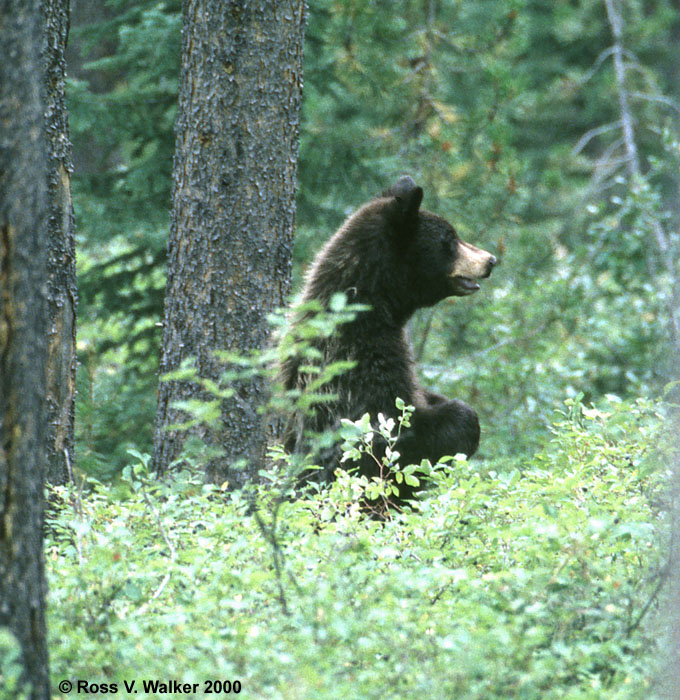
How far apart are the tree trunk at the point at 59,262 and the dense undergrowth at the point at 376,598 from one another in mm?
1057

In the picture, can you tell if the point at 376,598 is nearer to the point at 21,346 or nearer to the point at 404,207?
the point at 21,346

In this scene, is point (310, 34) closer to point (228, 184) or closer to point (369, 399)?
point (228, 184)

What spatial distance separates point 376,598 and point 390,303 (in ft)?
10.3

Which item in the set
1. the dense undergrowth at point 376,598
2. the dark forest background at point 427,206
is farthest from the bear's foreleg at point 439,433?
the dark forest background at point 427,206

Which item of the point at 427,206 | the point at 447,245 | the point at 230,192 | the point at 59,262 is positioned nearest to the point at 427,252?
the point at 447,245

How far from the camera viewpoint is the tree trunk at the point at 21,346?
2693 mm

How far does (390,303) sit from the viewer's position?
604 centimetres

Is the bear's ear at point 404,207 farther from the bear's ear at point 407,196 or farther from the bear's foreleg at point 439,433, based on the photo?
the bear's foreleg at point 439,433

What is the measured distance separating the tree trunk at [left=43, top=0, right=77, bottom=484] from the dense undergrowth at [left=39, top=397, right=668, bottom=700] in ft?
3.47

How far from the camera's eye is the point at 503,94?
392 inches

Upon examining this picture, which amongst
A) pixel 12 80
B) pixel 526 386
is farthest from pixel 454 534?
pixel 526 386

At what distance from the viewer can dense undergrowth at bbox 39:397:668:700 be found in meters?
2.81

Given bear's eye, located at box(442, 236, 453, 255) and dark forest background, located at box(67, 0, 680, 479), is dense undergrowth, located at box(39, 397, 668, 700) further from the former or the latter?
dark forest background, located at box(67, 0, 680, 479)

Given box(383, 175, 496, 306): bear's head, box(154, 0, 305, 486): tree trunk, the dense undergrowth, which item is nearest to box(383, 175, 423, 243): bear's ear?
box(383, 175, 496, 306): bear's head
